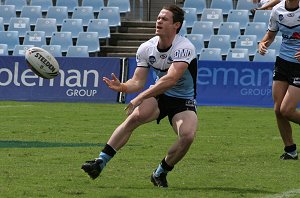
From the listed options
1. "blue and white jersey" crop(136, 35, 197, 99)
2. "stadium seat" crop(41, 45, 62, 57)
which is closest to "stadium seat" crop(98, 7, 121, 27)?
"stadium seat" crop(41, 45, 62, 57)

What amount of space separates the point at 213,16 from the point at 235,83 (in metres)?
5.19

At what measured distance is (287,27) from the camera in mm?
11617

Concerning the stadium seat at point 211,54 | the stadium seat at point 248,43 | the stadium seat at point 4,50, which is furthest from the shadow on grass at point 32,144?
the stadium seat at point 4,50

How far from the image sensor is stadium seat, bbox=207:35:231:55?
25.1 meters

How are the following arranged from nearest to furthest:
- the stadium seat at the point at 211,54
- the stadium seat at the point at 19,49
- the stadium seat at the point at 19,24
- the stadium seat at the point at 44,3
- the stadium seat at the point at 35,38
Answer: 1. the stadium seat at the point at 211,54
2. the stadium seat at the point at 19,49
3. the stadium seat at the point at 35,38
4. the stadium seat at the point at 19,24
5. the stadium seat at the point at 44,3

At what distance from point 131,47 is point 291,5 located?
579 inches

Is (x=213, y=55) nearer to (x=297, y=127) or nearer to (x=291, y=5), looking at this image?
(x=297, y=127)

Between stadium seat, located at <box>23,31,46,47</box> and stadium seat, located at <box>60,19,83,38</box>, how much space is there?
86 centimetres

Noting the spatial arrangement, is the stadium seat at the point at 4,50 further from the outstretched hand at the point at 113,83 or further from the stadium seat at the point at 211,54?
the outstretched hand at the point at 113,83

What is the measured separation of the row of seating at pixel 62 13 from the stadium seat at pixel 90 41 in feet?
3.83

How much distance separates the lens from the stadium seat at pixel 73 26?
88.5 ft

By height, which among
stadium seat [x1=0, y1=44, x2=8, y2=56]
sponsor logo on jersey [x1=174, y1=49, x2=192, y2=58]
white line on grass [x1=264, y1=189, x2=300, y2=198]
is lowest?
stadium seat [x1=0, y1=44, x2=8, y2=56]

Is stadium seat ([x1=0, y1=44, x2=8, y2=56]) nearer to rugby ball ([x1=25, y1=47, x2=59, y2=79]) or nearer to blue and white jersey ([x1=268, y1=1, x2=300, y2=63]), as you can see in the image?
rugby ball ([x1=25, y1=47, x2=59, y2=79])

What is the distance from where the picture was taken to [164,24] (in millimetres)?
9078
